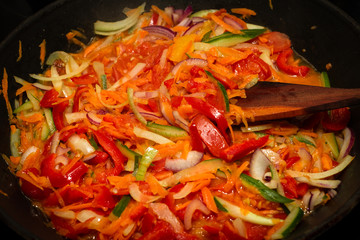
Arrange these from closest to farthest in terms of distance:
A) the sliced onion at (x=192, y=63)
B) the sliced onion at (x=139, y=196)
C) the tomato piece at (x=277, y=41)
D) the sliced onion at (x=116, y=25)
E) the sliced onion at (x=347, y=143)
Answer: the sliced onion at (x=139, y=196), the sliced onion at (x=347, y=143), the sliced onion at (x=192, y=63), the tomato piece at (x=277, y=41), the sliced onion at (x=116, y=25)

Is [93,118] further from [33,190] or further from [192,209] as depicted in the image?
[192,209]

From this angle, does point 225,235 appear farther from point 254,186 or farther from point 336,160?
point 336,160

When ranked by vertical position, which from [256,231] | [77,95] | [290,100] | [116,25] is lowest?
[256,231]

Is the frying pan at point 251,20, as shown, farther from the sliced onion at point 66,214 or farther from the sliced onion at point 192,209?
the sliced onion at point 192,209

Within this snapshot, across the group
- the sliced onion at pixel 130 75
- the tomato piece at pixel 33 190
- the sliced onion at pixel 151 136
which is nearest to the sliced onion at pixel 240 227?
the sliced onion at pixel 151 136

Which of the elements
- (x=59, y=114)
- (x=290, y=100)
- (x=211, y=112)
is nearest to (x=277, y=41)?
(x=290, y=100)

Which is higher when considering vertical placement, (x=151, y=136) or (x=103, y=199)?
(x=151, y=136)
